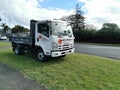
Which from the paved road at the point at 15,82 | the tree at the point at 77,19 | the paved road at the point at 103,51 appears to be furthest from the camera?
the tree at the point at 77,19

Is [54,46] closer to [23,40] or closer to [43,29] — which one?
[43,29]

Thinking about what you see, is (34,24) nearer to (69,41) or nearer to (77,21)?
(69,41)

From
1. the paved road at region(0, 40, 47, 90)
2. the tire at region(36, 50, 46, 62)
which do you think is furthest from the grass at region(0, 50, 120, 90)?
the tire at region(36, 50, 46, 62)

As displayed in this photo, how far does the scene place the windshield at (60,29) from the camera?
33.0 feet

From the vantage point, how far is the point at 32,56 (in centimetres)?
1273

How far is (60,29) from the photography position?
10.4 metres

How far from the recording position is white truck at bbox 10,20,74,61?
32.6 feet

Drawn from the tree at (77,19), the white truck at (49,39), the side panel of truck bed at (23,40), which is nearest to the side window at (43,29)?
the white truck at (49,39)

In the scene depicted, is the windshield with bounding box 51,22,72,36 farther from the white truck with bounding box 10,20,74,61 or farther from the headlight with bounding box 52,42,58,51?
the headlight with bounding box 52,42,58,51

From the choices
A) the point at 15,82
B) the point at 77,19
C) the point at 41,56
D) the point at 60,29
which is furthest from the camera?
the point at 77,19

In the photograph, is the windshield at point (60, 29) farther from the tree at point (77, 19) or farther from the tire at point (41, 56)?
the tree at point (77, 19)

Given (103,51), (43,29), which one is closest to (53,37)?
(43,29)

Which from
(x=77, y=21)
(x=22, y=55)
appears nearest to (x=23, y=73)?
(x=22, y=55)

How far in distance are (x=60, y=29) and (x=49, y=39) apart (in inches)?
39.3
